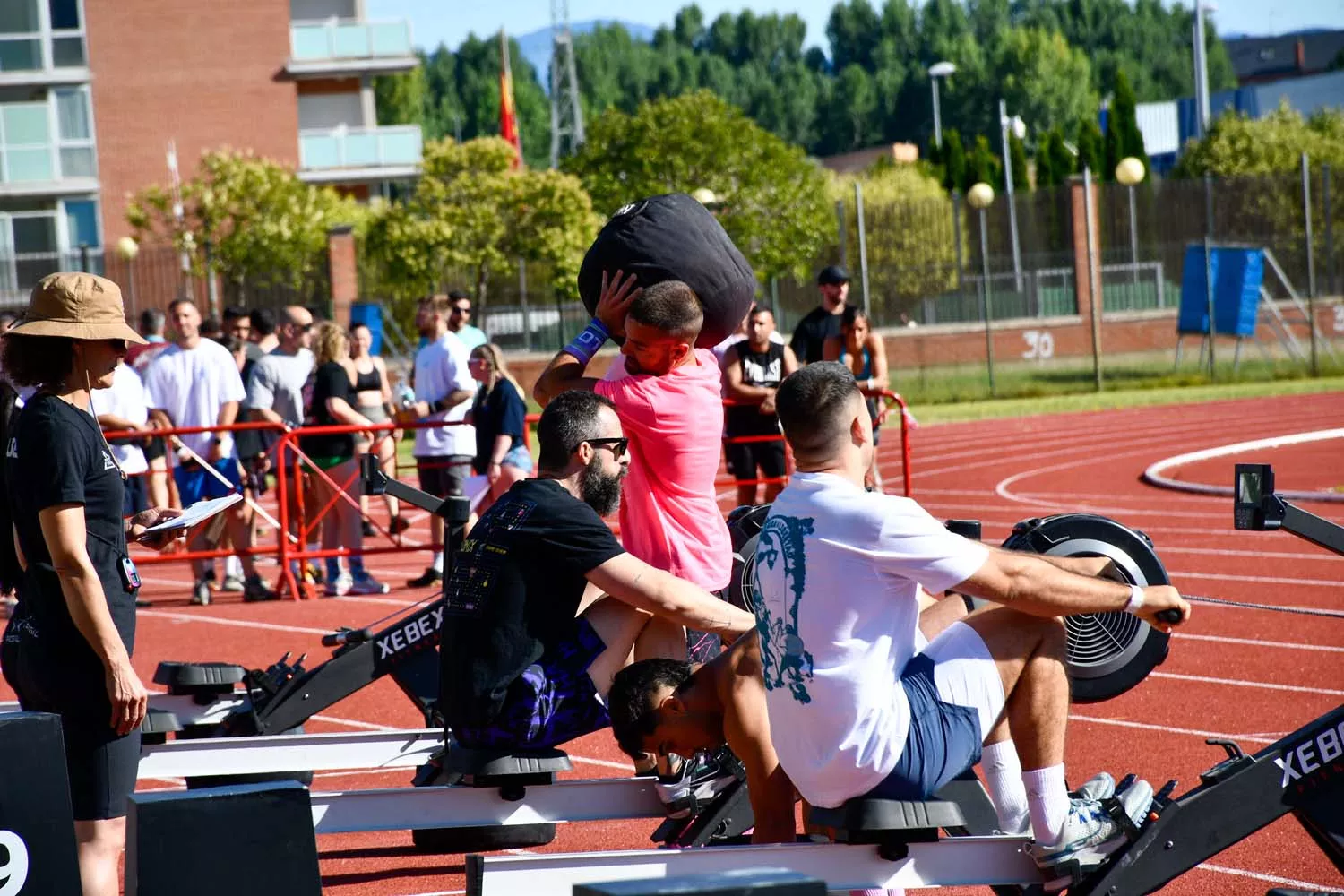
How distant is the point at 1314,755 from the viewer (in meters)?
4.35

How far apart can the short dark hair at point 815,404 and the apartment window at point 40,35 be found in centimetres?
5027

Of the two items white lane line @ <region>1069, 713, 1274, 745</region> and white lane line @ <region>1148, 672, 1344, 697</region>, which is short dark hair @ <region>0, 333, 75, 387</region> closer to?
white lane line @ <region>1069, 713, 1274, 745</region>

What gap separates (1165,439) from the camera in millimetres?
20406

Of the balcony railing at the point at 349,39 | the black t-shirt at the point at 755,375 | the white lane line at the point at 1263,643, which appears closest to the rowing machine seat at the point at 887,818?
the white lane line at the point at 1263,643

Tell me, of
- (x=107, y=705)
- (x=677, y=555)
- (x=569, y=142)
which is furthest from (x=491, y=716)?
(x=569, y=142)

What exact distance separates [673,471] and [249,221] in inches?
1312

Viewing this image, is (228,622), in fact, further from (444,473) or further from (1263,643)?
(1263,643)

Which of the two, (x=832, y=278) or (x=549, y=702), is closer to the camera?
(x=549, y=702)

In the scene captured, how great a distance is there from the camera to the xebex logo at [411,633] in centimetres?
641

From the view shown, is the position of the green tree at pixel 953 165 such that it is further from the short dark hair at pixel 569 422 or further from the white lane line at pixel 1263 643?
the short dark hair at pixel 569 422

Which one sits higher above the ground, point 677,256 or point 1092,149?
point 1092,149

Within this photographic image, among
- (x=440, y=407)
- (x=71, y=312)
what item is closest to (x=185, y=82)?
(x=440, y=407)

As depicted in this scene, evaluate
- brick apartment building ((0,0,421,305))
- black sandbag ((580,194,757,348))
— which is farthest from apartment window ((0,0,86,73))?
black sandbag ((580,194,757,348))

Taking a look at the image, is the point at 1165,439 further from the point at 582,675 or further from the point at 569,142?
the point at 569,142
